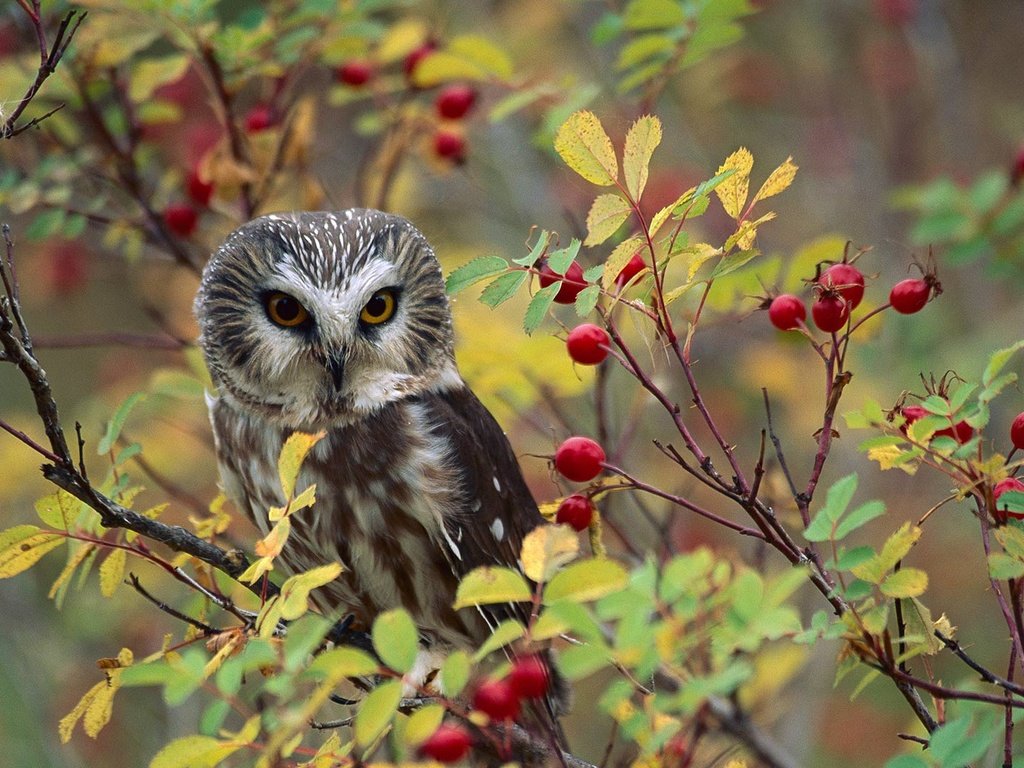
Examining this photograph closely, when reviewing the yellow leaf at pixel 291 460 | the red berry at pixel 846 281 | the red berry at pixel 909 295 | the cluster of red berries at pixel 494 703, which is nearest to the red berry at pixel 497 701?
the cluster of red berries at pixel 494 703

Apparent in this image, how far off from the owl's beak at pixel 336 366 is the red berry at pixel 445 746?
4.54 feet

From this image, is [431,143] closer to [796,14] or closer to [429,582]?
[429,582]

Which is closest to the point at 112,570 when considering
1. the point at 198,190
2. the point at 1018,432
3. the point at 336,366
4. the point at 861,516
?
the point at 336,366

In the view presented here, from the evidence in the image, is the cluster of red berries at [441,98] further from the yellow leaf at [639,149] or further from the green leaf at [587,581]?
the green leaf at [587,581]

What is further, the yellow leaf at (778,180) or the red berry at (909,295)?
the red berry at (909,295)

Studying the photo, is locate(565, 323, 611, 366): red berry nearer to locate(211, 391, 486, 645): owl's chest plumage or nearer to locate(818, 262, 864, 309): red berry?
locate(818, 262, 864, 309): red berry

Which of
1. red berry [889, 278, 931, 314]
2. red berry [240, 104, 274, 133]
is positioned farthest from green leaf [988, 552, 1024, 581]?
red berry [240, 104, 274, 133]

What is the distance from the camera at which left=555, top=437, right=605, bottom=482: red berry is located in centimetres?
200

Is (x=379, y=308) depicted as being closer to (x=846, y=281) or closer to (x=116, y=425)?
(x=116, y=425)

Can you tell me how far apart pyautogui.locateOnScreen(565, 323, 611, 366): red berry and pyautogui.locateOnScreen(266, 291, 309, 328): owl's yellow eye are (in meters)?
0.98

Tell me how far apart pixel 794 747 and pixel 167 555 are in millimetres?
2520

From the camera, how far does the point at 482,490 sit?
115 inches

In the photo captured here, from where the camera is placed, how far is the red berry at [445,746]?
4.77ft

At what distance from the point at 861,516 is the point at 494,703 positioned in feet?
1.78
